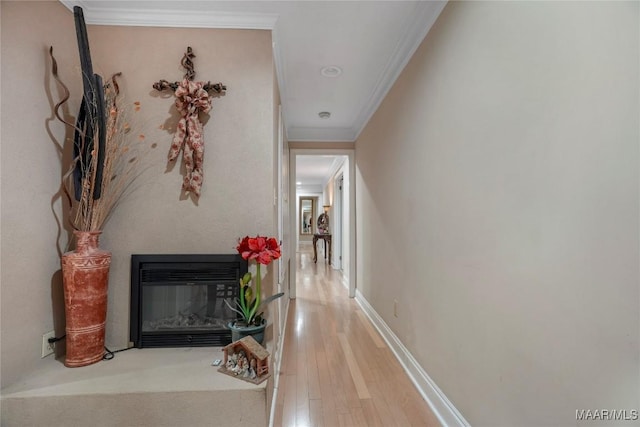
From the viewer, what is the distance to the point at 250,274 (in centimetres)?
177

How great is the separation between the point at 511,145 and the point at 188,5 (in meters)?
1.96

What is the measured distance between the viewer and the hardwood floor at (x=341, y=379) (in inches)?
67.2

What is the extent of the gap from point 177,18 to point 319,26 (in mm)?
909

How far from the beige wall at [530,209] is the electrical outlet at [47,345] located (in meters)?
2.16

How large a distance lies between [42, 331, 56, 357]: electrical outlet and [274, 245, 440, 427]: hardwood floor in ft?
4.24

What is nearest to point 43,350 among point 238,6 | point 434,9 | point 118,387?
point 118,387

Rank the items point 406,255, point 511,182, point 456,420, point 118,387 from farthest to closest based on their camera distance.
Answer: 1. point 406,255
2. point 456,420
3. point 118,387
4. point 511,182

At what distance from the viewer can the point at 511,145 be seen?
116cm

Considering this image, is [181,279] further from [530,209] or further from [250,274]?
[530,209]

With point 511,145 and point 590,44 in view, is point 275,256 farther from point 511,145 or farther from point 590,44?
point 590,44

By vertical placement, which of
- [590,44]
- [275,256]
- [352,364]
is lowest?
[352,364]

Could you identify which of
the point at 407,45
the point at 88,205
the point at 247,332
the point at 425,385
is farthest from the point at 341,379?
the point at 407,45

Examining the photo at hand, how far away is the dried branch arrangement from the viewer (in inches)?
63.0
